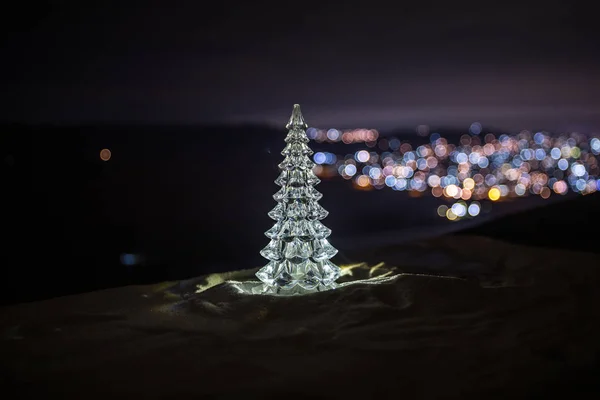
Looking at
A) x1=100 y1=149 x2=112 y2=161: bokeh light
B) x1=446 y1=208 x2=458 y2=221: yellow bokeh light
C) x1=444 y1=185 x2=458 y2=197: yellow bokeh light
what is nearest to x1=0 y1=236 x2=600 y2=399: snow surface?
x1=446 y1=208 x2=458 y2=221: yellow bokeh light

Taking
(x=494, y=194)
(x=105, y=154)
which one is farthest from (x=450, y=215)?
(x=105, y=154)

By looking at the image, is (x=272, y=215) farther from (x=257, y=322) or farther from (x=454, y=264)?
(x=454, y=264)

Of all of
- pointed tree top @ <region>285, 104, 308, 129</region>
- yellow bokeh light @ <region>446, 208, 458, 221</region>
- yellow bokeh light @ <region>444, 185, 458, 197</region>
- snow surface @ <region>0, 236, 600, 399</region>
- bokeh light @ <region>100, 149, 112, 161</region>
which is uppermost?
bokeh light @ <region>100, 149, 112, 161</region>

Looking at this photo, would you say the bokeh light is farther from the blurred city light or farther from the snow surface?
the snow surface

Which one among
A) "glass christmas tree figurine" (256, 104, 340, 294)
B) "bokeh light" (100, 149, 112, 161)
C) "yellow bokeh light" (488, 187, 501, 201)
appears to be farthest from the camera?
"bokeh light" (100, 149, 112, 161)

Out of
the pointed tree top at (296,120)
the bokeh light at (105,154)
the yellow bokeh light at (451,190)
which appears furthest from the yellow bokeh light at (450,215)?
the pointed tree top at (296,120)
